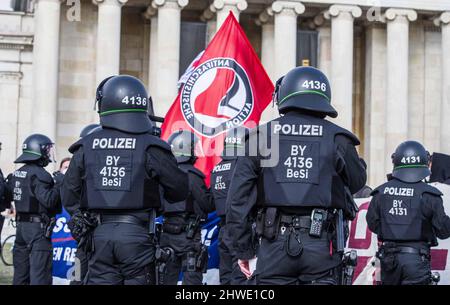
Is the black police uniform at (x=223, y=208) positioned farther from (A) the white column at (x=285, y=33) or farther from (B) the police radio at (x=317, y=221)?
(A) the white column at (x=285, y=33)

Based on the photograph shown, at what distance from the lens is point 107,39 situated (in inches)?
1179

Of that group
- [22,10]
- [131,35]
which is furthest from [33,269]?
[22,10]

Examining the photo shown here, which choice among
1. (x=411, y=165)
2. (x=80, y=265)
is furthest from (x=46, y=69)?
(x=80, y=265)

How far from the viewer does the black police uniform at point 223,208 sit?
38.7ft

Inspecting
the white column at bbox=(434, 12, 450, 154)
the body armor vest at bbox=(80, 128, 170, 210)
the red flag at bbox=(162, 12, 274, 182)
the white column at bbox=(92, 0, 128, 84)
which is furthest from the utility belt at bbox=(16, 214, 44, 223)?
the white column at bbox=(434, 12, 450, 154)

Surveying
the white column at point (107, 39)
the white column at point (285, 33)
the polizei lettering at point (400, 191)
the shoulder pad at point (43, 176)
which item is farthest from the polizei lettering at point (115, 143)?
the white column at point (285, 33)

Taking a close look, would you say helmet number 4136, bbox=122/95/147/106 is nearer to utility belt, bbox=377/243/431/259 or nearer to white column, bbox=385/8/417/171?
utility belt, bbox=377/243/431/259

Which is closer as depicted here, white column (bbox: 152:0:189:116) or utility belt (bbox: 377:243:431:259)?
utility belt (bbox: 377:243:431:259)

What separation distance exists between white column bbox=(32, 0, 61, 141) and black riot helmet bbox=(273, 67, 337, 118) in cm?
2319

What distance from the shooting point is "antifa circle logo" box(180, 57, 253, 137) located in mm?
14984

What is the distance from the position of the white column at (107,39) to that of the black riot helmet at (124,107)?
22478mm

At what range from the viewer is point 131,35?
33.7 m

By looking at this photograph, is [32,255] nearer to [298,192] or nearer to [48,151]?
[48,151]

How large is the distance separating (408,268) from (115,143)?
437cm
